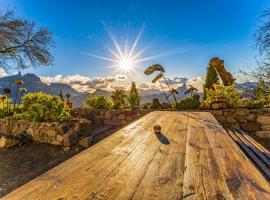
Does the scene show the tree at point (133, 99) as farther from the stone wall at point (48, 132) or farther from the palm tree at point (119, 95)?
the stone wall at point (48, 132)

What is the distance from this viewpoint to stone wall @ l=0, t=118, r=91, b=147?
474 cm

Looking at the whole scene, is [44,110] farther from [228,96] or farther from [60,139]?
[228,96]

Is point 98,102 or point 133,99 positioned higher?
point 133,99

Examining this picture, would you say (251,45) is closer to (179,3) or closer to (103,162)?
(179,3)

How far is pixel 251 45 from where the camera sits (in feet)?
15.3

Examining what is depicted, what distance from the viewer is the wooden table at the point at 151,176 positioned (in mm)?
771

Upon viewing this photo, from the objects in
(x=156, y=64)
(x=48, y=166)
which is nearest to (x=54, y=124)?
(x=48, y=166)

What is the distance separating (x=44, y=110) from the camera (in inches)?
215

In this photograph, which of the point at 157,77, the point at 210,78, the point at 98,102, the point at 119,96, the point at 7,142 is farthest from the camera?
the point at 157,77

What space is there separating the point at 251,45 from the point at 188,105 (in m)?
2.59

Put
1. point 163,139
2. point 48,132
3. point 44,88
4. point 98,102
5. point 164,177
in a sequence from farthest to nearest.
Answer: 1. point 44,88
2. point 98,102
3. point 48,132
4. point 163,139
5. point 164,177

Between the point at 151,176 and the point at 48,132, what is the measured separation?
4.67 m

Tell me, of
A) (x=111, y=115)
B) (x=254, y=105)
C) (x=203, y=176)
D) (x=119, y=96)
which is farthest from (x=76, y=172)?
(x=119, y=96)

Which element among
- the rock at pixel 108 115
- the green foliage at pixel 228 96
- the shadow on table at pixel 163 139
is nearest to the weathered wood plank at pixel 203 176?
the shadow on table at pixel 163 139
